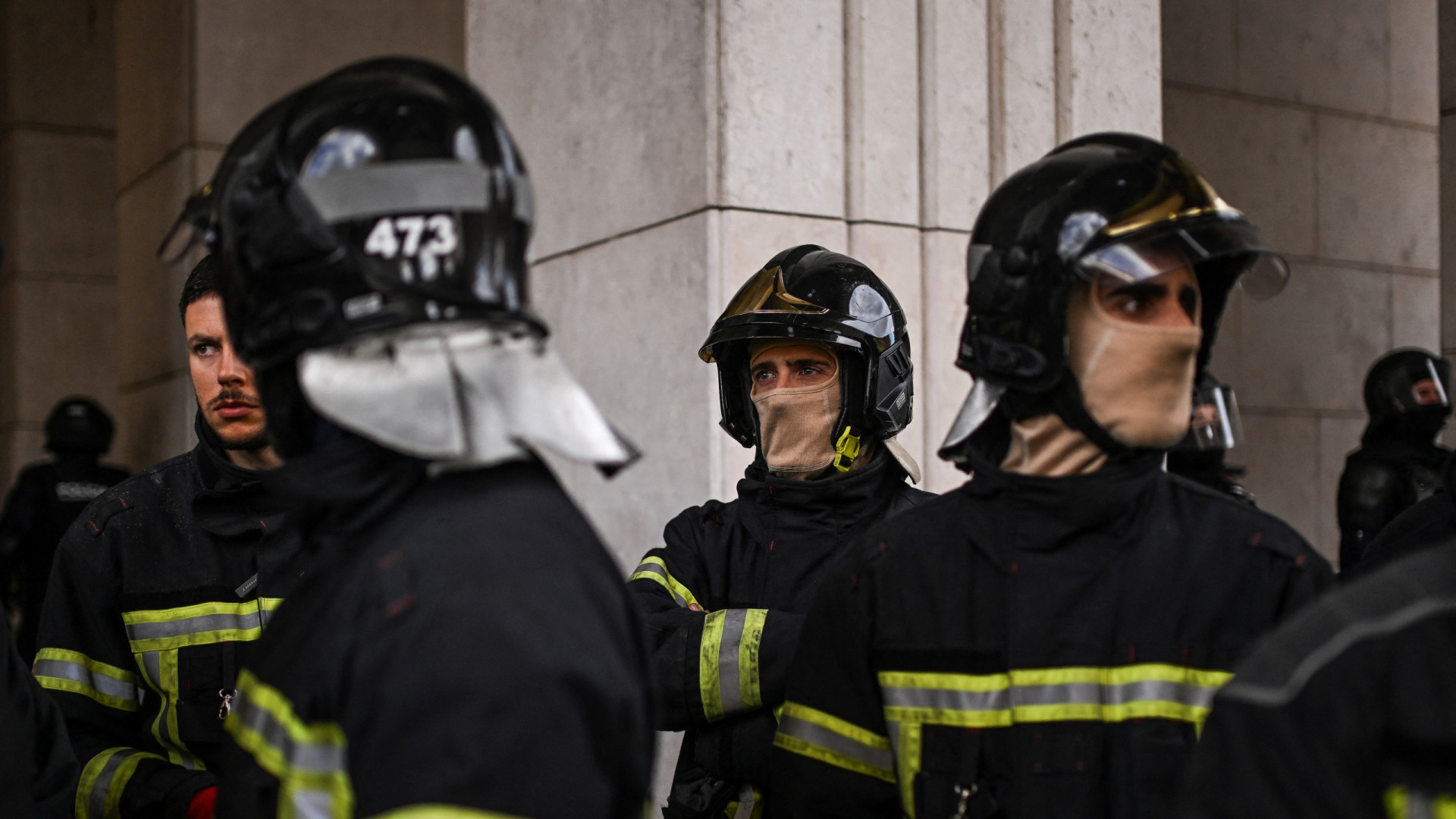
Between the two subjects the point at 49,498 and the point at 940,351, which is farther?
the point at 49,498

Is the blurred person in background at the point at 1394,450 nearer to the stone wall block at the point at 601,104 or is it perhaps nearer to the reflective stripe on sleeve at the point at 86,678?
the stone wall block at the point at 601,104

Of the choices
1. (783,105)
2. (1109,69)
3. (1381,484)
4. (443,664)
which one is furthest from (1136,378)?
(1381,484)

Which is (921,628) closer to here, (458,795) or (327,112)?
(458,795)

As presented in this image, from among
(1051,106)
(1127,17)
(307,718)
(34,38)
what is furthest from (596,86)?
(34,38)

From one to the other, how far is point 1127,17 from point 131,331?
5.65 meters

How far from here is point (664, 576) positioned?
3059 millimetres

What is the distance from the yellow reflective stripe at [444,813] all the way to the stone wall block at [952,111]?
3714 millimetres

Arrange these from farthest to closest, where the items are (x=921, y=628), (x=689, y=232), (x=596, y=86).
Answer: (x=596, y=86), (x=689, y=232), (x=921, y=628)

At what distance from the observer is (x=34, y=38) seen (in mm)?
9680

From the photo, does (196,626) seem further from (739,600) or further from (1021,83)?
(1021,83)

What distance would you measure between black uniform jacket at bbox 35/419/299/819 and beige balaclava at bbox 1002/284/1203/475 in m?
1.54

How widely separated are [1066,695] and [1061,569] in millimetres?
194

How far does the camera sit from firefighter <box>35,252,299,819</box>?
258cm

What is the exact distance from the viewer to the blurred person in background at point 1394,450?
18.8ft
